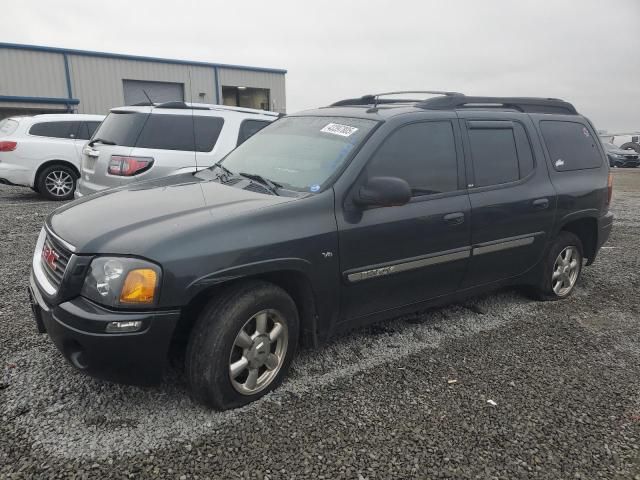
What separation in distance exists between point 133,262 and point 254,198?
86cm

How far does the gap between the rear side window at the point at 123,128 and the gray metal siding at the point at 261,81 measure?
20927mm

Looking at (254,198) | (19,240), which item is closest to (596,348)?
(254,198)

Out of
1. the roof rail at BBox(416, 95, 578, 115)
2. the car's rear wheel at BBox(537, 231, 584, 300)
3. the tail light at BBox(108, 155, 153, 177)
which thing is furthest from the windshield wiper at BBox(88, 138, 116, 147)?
the car's rear wheel at BBox(537, 231, 584, 300)

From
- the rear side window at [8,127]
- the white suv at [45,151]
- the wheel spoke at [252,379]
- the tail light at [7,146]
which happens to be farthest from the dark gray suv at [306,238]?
the rear side window at [8,127]

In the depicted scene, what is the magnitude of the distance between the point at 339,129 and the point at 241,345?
1647 millimetres

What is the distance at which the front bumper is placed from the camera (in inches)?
93.7

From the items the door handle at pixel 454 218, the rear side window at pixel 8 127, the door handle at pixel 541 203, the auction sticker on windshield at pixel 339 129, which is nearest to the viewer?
the auction sticker on windshield at pixel 339 129

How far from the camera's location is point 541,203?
13.6 ft

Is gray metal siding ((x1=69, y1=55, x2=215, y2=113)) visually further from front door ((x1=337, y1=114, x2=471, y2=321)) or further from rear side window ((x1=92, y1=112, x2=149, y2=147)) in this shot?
front door ((x1=337, y1=114, x2=471, y2=321))

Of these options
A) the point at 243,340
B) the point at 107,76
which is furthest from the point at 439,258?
the point at 107,76

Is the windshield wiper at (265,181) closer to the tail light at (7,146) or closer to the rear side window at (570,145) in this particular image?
the rear side window at (570,145)

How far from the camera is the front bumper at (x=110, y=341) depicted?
2381 millimetres

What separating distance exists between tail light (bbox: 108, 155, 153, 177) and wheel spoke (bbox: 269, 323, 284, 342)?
4.06 metres

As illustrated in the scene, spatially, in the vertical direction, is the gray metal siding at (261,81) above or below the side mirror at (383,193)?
above
